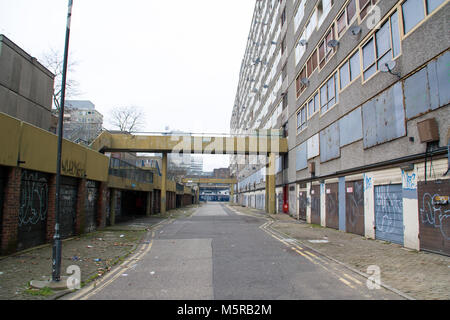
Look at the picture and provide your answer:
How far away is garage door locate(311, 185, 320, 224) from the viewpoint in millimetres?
22094

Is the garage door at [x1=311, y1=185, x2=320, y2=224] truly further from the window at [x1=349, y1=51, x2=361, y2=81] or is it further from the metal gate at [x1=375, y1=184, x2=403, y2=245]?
the window at [x1=349, y1=51, x2=361, y2=81]

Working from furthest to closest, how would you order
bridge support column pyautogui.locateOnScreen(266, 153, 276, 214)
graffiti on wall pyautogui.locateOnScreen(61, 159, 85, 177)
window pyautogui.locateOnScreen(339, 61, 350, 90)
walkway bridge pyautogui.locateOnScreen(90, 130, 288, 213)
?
bridge support column pyautogui.locateOnScreen(266, 153, 276, 214) → walkway bridge pyautogui.locateOnScreen(90, 130, 288, 213) → window pyautogui.locateOnScreen(339, 61, 350, 90) → graffiti on wall pyautogui.locateOnScreen(61, 159, 85, 177)

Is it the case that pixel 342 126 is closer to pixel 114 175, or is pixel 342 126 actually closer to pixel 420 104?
pixel 420 104

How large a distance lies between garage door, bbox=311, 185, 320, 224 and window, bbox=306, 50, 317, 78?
9233 mm

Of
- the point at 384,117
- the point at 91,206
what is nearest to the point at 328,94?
the point at 384,117

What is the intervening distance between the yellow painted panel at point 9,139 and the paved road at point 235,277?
4.83 m

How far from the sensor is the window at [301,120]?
26.3 meters

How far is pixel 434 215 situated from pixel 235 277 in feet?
24.0

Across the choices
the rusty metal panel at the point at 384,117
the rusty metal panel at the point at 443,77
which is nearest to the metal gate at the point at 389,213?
the rusty metal panel at the point at 384,117

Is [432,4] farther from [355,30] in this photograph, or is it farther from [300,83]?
[300,83]

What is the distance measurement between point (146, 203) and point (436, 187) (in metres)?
26.7

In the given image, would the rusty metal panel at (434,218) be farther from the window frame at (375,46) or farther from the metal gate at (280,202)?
the metal gate at (280,202)

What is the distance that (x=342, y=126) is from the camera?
1816 cm

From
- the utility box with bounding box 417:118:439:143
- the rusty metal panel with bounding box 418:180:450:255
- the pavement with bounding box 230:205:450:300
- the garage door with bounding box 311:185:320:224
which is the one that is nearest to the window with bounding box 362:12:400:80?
the utility box with bounding box 417:118:439:143
